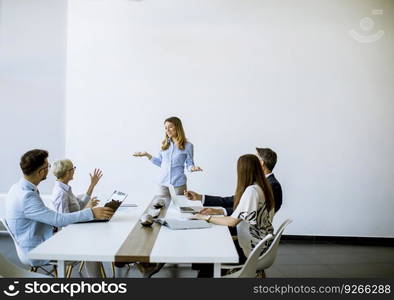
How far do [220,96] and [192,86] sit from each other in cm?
40

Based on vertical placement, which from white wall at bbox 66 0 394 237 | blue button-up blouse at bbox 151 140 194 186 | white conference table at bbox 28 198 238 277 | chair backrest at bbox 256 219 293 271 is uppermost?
white wall at bbox 66 0 394 237

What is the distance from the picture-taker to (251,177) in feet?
9.90

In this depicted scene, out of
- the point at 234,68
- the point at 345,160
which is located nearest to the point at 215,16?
the point at 234,68

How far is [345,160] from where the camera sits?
18.6 feet

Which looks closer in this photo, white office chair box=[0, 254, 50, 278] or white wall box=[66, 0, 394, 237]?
white office chair box=[0, 254, 50, 278]

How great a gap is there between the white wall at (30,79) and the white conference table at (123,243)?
3193 millimetres

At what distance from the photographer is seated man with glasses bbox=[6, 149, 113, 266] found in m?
2.85

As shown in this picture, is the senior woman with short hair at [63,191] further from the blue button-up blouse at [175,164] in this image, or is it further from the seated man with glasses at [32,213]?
the blue button-up blouse at [175,164]

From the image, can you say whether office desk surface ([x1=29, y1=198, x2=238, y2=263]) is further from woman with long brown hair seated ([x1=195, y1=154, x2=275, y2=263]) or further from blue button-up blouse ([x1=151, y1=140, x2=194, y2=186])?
blue button-up blouse ([x1=151, y1=140, x2=194, y2=186])

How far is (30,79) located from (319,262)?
438 cm

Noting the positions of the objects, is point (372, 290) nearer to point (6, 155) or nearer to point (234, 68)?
point (234, 68)

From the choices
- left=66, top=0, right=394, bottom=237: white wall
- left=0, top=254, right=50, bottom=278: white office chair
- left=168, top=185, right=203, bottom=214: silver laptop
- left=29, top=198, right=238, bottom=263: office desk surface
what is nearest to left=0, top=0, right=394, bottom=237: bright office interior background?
left=66, top=0, right=394, bottom=237: white wall

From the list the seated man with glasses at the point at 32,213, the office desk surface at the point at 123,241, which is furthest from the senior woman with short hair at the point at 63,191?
the office desk surface at the point at 123,241

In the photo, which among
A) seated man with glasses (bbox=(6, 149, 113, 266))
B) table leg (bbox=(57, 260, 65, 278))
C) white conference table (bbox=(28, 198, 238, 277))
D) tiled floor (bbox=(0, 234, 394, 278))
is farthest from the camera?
tiled floor (bbox=(0, 234, 394, 278))
